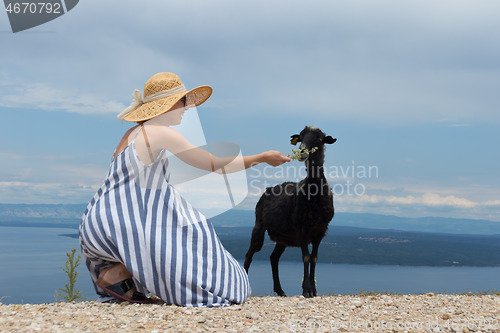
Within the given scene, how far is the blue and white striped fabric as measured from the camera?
20.2ft

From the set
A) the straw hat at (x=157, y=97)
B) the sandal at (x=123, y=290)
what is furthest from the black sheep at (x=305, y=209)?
the sandal at (x=123, y=290)

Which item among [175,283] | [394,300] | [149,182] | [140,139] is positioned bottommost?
[394,300]

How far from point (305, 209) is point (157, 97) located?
11.2 feet

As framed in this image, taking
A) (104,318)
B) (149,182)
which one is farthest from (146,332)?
(149,182)

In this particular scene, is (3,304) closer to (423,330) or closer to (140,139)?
(140,139)

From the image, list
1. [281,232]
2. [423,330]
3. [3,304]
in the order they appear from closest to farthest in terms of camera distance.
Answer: [423,330]
[3,304]
[281,232]

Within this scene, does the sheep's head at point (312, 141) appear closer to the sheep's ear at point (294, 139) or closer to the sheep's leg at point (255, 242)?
the sheep's ear at point (294, 139)

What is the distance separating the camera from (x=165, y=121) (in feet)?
21.6

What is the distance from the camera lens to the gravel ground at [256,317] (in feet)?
17.4

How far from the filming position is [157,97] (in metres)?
6.69

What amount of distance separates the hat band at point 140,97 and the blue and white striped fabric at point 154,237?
2.11 ft

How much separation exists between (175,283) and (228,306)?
80cm

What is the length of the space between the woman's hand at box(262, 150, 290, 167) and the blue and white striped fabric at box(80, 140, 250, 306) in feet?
3.91

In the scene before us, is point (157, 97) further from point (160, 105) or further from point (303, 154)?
point (303, 154)
